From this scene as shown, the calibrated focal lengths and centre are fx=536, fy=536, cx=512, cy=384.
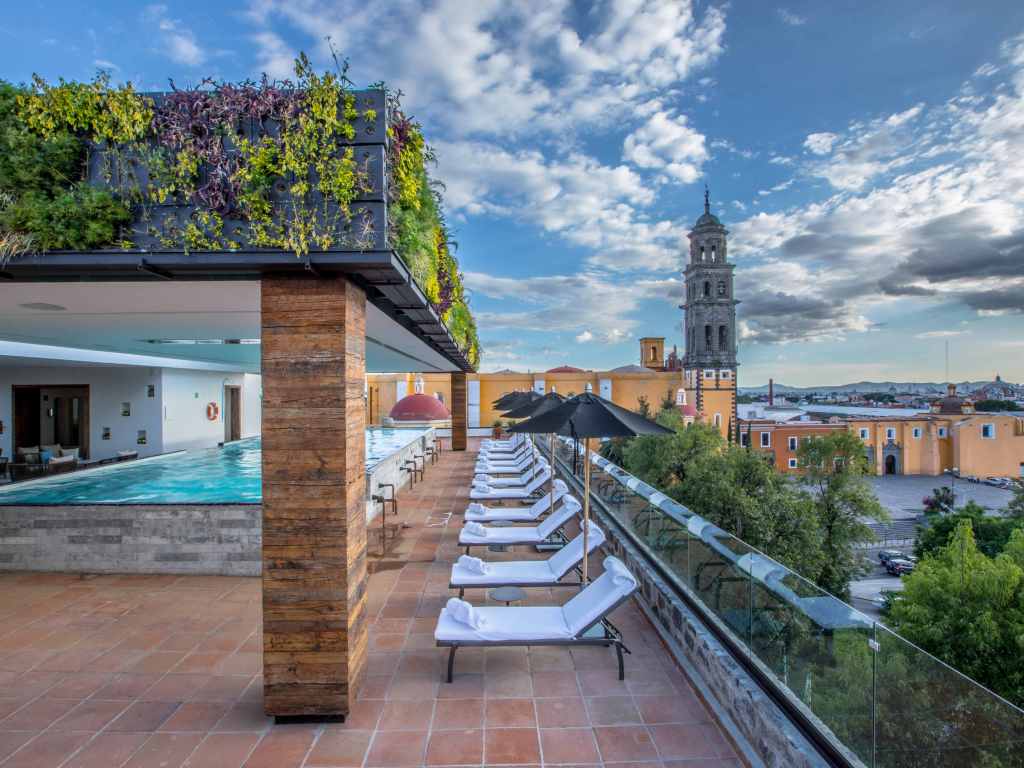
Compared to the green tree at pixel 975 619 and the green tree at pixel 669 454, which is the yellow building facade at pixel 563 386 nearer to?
the green tree at pixel 669 454

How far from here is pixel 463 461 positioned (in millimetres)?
15820

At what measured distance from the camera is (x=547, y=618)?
13.8 ft

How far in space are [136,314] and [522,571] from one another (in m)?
4.23

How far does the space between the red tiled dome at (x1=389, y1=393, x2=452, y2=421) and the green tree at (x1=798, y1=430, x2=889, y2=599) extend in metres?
12.0

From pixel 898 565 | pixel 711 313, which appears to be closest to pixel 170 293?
pixel 898 565

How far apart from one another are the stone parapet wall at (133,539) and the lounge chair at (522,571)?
2.76m

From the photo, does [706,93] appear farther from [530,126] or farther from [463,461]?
[463,461]

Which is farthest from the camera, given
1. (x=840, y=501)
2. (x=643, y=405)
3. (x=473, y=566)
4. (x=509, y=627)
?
(x=643, y=405)

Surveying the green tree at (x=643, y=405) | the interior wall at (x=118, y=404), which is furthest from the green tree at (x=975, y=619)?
the green tree at (x=643, y=405)

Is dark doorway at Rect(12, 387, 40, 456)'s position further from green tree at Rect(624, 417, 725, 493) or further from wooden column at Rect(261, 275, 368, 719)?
green tree at Rect(624, 417, 725, 493)

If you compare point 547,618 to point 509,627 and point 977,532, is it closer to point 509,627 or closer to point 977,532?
point 509,627

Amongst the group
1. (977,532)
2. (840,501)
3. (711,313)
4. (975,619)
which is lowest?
(977,532)

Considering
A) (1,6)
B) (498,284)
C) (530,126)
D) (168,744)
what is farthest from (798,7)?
(498,284)

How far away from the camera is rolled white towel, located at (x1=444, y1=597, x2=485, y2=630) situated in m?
3.96
